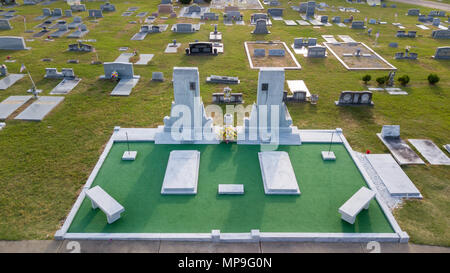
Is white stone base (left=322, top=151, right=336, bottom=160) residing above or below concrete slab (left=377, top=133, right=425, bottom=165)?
above

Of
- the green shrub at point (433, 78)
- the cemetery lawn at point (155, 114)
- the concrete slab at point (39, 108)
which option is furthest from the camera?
the green shrub at point (433, 78)

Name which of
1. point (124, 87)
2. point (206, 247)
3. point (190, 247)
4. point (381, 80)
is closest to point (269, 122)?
point (206, 247)

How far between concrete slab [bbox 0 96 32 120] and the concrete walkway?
1040 cm

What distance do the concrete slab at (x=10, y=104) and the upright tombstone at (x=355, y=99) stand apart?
65.8 ft

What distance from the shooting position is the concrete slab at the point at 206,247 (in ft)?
33.4

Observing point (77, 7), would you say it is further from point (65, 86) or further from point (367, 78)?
point (367, 78)

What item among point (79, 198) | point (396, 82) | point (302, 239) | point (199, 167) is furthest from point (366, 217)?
point (396, 82)

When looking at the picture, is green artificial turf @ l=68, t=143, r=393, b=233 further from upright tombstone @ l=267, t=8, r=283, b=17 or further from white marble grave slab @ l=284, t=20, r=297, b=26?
upright tombstone @ l=267, t=8, r=283, b=17

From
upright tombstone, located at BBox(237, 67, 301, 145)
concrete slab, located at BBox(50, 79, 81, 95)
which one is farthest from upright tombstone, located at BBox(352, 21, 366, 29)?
concrete slab, located at BBox(50, 79, 81, 95)

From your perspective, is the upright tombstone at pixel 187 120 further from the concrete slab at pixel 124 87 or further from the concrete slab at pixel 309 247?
the concrete slab at pixel 309 247

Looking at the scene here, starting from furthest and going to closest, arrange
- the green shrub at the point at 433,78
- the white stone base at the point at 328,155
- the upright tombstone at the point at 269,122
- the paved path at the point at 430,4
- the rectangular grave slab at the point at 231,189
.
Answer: the paved path at the point at 430,4 → the green shrub at the point at 433,78 → the upright tombstone at the point at 269,122 → the white stone base at the point at 328,155 → the rectangular grave slab at the point at 231,189

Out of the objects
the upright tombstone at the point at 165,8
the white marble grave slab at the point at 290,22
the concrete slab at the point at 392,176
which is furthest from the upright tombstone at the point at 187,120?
the upright tombstone at the point at 165,8

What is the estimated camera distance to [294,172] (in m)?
13.6

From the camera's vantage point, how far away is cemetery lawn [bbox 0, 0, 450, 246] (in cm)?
1189
